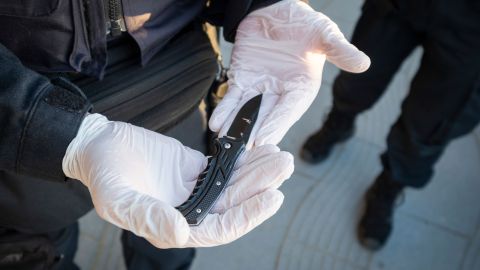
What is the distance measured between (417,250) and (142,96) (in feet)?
4.71

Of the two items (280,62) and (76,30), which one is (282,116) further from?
(76,30)

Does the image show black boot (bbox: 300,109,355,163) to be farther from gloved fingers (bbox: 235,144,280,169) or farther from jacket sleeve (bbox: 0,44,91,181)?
jacket sleeve (bbox: 0,44,91,181)

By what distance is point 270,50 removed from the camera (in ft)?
3.78

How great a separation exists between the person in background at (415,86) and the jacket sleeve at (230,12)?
1.90ft

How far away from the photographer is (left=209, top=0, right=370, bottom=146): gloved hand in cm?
102

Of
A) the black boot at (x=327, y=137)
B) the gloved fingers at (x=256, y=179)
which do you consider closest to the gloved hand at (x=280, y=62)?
the gloved fingers at (x=256, y=179)

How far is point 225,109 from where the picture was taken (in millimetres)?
1079

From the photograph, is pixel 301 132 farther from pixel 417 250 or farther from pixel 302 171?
pixel 417 250

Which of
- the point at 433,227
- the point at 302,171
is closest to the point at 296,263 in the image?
the point at 302,171

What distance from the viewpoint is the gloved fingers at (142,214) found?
743mm

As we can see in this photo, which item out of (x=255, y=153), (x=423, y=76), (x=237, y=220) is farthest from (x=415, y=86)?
(x=237, y=220)

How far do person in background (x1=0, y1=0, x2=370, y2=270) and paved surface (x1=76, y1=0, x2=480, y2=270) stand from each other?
72 centimetres

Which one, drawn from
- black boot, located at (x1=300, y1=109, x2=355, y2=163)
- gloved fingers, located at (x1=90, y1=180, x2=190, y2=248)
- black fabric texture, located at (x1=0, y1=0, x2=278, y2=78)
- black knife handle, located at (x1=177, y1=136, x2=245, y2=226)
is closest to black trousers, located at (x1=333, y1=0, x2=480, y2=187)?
black boot, located at (x1=300, y1=109, x2=355, y2=163)

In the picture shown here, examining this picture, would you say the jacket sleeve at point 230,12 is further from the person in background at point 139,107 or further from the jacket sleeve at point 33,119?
the jacket sleeve at point 33,119
